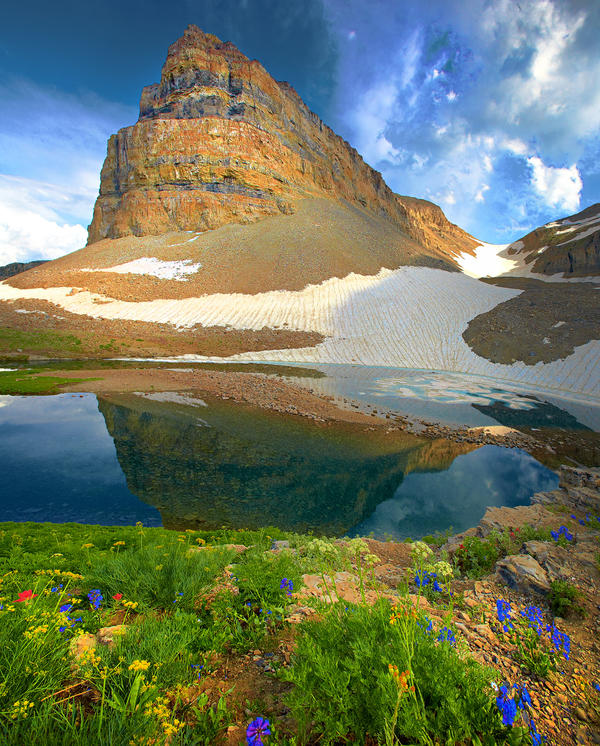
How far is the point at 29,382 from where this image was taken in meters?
14.5

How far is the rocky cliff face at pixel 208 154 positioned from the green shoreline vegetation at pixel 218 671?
5439 centimetres

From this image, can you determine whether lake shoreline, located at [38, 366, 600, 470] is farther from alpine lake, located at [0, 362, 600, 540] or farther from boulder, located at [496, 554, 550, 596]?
boulder, located at [496, 554, 550, 596]

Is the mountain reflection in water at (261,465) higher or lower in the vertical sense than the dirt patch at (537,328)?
lower

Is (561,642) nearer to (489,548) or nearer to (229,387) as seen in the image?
(489,548)

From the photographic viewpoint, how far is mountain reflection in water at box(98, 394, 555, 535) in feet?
21.3

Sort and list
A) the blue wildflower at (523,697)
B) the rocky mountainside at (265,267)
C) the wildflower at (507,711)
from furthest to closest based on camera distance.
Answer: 1. the rocky mountainside at (265,267)
2. the blue wildflower at (523,697)
3. the wildflower at (507,711)

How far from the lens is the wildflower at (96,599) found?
2304mm

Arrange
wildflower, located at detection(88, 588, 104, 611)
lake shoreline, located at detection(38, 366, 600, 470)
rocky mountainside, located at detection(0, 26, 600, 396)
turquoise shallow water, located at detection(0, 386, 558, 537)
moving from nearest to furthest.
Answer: wildflower, located at detection(88, 588, 104, 611) < turquoise shallow water, located at detection(0, 386, 558, 537) < lake shoreline, located at detection(38, 366, 600, 470) < rocky mountainside, located at detection(0, 26, 600, 396)

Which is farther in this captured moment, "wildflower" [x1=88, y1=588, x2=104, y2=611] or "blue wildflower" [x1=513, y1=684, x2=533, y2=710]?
"wildflower" [x1=88, y1=588, x2=104, y2=611]

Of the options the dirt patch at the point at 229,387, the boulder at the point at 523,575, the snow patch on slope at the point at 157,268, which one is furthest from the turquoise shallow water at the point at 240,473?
the snow patch on slope at the point at 157,268

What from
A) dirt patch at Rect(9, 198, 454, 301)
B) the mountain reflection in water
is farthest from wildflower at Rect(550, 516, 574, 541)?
dirt patch at Rect(9, 198, 454, 301)

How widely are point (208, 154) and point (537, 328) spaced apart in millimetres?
50659

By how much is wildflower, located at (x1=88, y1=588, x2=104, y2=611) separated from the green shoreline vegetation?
0.02m

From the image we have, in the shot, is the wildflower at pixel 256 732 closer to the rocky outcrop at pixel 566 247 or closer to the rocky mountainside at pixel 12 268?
the rocky outcrop at pixel 566 247
